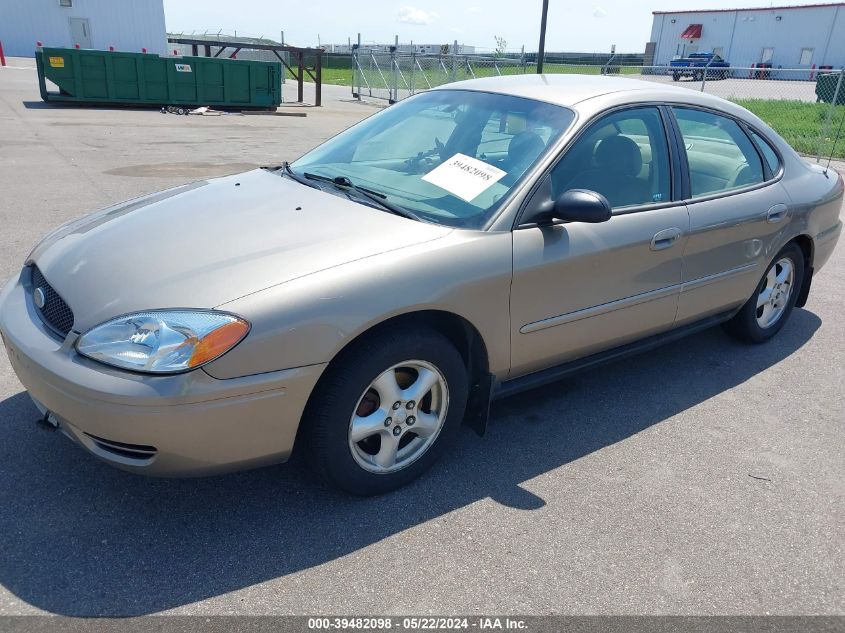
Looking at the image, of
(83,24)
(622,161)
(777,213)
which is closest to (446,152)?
(622,161)

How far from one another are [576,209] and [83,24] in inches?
1848

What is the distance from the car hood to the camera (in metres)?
2.47

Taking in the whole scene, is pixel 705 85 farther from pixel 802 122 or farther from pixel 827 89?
pixel 802 122

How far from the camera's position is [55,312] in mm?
2637

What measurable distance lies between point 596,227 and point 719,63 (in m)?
47.3

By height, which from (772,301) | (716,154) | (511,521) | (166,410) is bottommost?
(511,521)

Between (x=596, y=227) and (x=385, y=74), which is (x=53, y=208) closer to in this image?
(x=596, y=227)

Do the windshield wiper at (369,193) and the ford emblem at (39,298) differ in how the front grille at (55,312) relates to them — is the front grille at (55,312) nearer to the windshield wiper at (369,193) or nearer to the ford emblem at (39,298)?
the ford emblem at (39,298)

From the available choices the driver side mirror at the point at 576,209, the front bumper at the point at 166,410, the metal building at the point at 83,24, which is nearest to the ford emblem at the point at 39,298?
the front bumper at the point at 166,410

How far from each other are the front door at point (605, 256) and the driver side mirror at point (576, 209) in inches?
2.1

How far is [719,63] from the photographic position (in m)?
44.1

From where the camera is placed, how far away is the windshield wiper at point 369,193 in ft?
9.88

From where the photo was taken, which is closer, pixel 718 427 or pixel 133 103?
pixel 718 427

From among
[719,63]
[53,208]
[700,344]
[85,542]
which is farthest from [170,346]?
[719,63]
